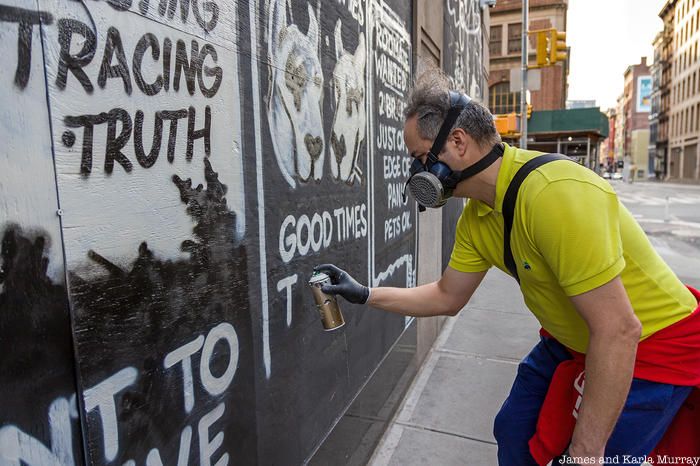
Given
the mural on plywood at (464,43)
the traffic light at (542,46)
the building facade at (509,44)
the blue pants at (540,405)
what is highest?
the building facade at (509,44)

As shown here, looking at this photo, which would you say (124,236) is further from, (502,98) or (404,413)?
(502,98)

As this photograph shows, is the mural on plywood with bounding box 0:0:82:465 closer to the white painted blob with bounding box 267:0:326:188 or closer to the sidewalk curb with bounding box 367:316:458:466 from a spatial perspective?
the white painted blob with bounding box 267:0:326:188

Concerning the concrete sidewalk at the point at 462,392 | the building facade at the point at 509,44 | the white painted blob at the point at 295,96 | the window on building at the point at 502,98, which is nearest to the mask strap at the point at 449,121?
the white painted blob at the point at 295,96

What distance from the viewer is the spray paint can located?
1.96 metres

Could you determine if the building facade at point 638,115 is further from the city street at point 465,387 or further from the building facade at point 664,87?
the city street at point 465,387

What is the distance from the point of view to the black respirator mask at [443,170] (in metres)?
1.86

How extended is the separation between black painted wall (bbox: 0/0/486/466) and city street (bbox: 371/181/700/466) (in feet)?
3.43

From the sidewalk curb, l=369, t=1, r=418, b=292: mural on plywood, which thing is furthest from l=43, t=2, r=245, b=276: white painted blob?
the sidewalk curb

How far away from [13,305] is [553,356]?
1.96m

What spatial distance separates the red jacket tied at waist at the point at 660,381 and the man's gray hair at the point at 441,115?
3.03 ft

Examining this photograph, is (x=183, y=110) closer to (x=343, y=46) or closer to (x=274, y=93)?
(x=274, y=93)

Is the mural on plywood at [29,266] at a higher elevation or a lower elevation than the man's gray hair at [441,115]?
lower

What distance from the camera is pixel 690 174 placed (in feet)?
179

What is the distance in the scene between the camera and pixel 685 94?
57.1 metres
